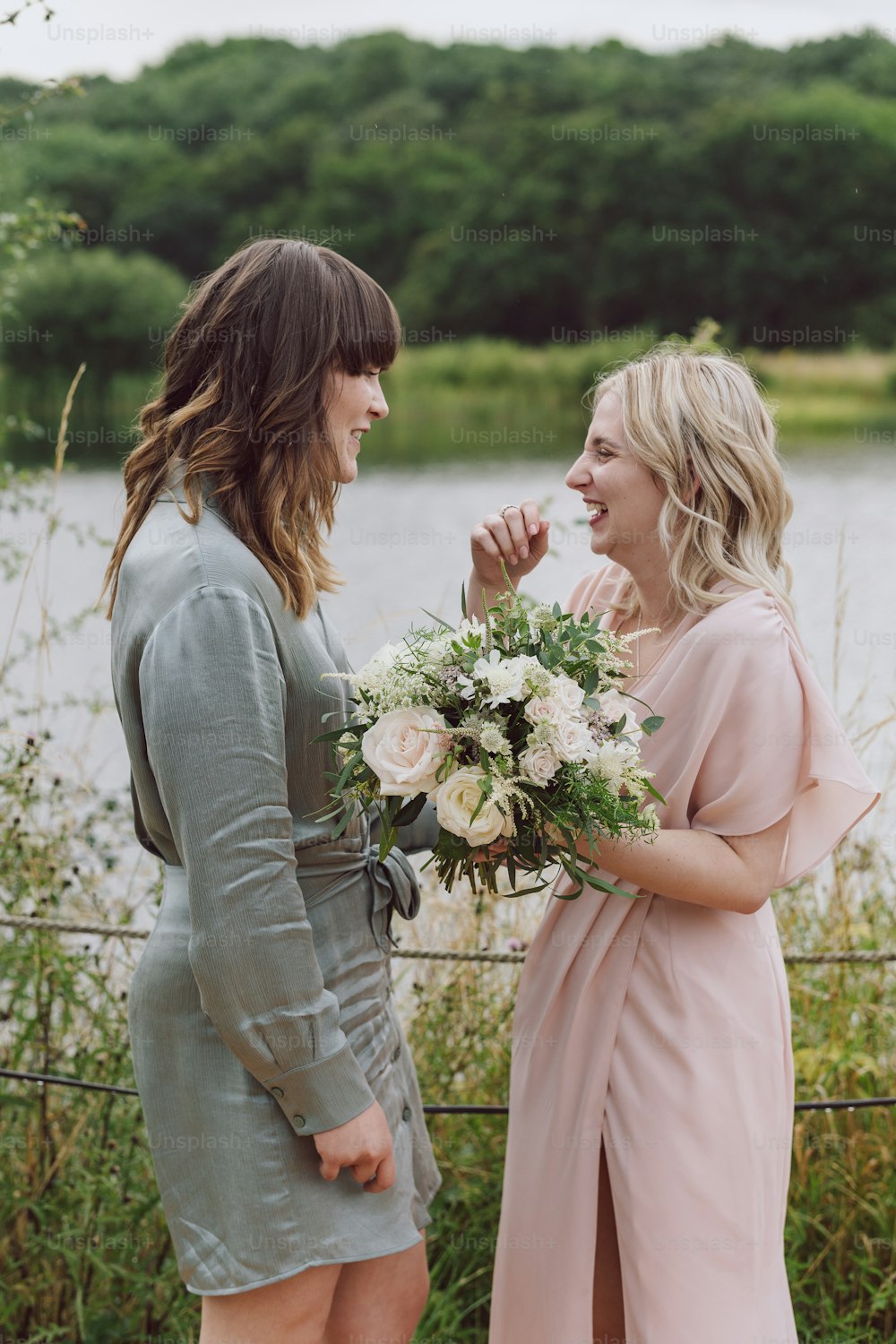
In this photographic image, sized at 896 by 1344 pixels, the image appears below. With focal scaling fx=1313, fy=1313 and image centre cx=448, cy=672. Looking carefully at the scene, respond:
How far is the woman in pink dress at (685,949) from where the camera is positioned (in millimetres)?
2145

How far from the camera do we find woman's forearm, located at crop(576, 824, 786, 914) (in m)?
2.08

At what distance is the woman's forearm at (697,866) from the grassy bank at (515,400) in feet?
43.0

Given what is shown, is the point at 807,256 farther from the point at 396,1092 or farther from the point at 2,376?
the point at 396,1092

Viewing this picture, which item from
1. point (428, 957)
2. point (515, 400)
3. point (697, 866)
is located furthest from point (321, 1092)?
point (515, 400)

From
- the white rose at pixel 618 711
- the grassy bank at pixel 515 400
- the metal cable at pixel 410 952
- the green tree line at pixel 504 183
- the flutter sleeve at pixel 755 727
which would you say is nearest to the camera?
the white rose at pixel 618 711

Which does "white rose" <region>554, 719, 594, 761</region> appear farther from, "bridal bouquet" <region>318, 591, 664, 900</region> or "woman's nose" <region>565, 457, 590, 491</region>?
"woman's nose" <region>565, 457, 590, 491</region>

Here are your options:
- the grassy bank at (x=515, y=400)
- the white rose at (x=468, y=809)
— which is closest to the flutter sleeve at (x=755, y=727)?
the white rose at (x=468, y=809)

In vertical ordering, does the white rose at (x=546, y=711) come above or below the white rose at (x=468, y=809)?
above

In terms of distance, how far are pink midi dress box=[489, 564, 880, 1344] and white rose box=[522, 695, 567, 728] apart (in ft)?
1.40

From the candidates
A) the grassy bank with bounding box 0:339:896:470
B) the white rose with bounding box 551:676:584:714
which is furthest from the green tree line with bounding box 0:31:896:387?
the white rose with bounding box 551:676:584:714

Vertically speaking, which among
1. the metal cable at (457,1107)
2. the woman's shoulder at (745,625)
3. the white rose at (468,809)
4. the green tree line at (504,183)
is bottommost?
the metal cable at (457,1107)

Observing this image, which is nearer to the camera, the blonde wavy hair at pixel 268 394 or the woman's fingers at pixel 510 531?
the blonde wavy hair at pixel 268 394

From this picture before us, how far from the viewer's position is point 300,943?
1.84 m

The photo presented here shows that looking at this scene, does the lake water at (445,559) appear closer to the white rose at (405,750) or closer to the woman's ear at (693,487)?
the woman's ear at (693,487)
